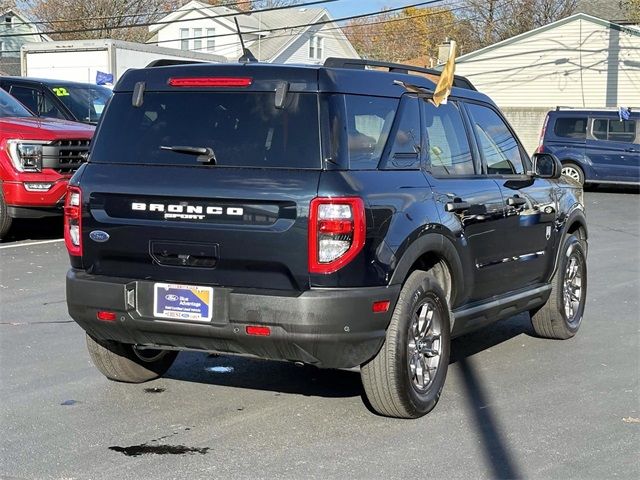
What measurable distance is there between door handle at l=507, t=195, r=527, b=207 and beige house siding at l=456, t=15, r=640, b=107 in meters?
31.9

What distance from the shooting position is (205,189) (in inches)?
203

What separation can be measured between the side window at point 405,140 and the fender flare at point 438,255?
1.39 feet

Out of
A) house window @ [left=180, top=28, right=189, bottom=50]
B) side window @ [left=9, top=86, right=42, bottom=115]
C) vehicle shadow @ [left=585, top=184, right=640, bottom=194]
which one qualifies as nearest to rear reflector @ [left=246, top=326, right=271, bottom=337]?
side window @ [left=9, top=86, right=42, bottom=115]

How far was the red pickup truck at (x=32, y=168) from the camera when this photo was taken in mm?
12156

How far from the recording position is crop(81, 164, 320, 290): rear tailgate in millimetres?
4992

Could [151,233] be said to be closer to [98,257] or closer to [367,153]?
[98,257]

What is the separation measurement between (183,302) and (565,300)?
3.65 meters

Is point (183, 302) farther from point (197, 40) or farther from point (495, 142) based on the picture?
point (197, 40)

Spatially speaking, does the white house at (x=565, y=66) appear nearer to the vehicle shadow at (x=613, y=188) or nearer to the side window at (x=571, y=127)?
the vehicle shadow at (x=613, y=188)

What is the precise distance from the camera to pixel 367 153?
534cm

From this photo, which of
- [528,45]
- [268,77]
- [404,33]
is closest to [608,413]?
[268,77]

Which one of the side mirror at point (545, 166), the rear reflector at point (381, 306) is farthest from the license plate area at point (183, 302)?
the side mirror at point (545, 166)

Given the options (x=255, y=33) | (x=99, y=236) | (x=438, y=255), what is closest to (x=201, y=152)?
(x=99, y=236)

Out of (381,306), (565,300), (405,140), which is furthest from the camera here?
(565,300)
